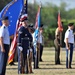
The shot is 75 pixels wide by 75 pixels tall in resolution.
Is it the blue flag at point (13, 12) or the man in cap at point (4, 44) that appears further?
the blue flag at point (13, 12)

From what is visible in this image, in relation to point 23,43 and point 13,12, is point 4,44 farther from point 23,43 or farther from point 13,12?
point 13,12

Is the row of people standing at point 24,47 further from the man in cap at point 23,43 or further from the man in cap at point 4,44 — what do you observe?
the man in cap at point 4,44

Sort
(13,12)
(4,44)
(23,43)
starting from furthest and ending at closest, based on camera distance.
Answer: (13,12) < (23,43) < (4,44)

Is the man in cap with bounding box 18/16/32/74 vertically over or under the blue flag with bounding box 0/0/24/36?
under

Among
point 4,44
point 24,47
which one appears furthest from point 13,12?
point 4,44

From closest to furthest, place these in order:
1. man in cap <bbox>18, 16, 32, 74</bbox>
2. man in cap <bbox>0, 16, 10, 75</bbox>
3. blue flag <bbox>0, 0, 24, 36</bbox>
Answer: man in cap <bbox>0, 16, 10, 75</bbox>
man in cap <bbox>18, 16, 32, 74</bbox>
blue flag <bbox>0, 0, 24, 36</bbox>

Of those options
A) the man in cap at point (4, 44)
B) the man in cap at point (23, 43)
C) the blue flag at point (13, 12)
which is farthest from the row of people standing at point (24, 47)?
the blue flag at point (13, 12)

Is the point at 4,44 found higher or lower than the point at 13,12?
lower

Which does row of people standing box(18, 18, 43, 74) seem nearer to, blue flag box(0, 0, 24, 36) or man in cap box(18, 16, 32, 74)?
man in cap box(18, 16, 32, 74)

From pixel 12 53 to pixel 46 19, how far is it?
8193 centimetres

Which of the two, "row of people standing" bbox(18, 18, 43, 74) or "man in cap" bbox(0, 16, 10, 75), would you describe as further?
"row of people standing" bbox(18, 18, 43, 74)

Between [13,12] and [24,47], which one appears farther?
[13,12]

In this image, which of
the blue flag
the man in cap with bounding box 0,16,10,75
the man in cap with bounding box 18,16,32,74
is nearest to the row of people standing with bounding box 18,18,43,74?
the man in cap with bounding box 18,16,32,74

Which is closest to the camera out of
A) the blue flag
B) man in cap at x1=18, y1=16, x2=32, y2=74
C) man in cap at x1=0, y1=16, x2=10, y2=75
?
man in cap at x1=0, y1=16, x2=10, y2=75
